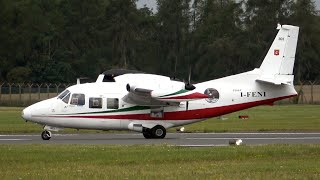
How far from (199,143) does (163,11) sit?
7607 centimetres

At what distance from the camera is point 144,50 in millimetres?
93688

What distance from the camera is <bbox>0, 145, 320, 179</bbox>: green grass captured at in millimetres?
19375

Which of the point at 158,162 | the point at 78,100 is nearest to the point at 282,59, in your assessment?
the point at 78,100

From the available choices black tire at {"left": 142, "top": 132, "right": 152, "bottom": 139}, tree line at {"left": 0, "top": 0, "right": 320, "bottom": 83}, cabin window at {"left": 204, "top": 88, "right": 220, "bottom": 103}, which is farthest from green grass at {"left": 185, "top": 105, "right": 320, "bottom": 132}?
tree line at {"left": 0, "top": 0, "right": 320, "bottom": 83}

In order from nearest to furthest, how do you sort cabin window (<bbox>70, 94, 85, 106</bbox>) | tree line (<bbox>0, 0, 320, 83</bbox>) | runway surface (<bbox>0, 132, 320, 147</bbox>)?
runway surface (<bbox>0, 132, 320, 147</bbox>) → cabin window (<bbox>70, 94, 85, 106</bbox>) → tree line (<bbox>0, 0, 320, 83</bbox>)

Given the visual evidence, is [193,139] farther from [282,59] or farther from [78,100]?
[282,59]

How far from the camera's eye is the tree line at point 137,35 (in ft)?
309

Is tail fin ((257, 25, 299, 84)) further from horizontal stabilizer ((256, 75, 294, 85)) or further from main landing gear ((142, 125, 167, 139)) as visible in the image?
main landing gear ((142, 125, 167, 139))

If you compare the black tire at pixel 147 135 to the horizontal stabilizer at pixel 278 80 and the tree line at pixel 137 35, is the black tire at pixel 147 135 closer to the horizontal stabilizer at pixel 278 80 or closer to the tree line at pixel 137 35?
the horizontal stabilizer at pixel 278 80

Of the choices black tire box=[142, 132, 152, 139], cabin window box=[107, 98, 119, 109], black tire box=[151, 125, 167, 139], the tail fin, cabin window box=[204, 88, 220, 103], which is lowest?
black tire box=[142, 132, 152, 139]

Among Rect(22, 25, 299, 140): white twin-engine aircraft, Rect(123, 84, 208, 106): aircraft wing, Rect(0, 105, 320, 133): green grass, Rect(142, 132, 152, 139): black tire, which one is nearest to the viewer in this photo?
Rect(123, 84, 208, 106): aircraft wing

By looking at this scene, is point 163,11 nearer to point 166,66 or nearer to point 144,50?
point 144,50

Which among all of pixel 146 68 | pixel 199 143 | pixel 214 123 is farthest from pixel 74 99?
pixel 146 68

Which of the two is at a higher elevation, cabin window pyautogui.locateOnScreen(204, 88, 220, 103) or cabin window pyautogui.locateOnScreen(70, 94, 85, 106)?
cabin window pyautogui.locateOnScreen(204, 88, 220, 103)
